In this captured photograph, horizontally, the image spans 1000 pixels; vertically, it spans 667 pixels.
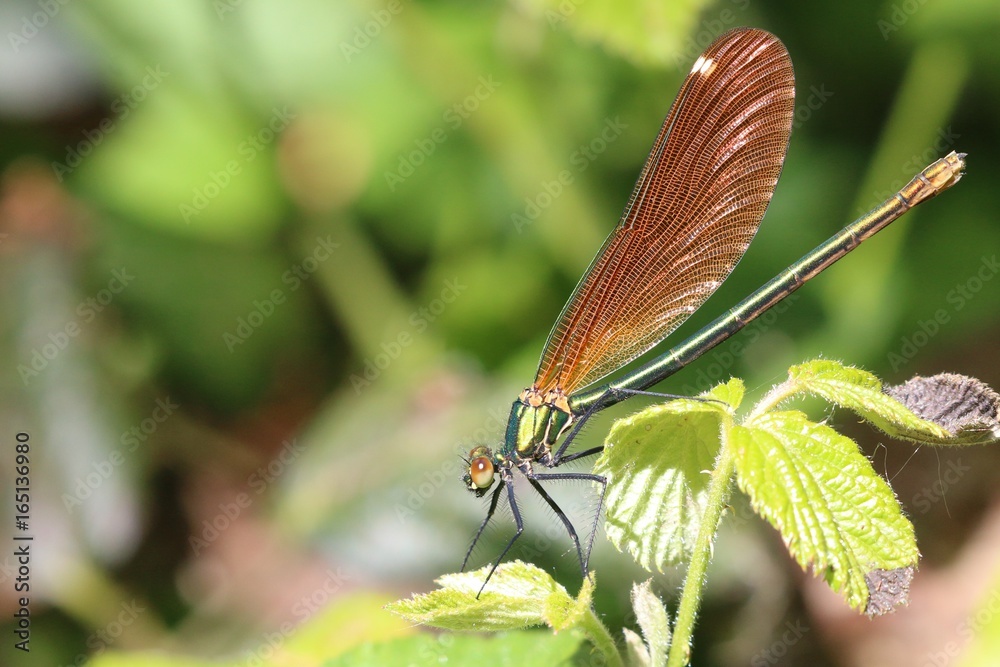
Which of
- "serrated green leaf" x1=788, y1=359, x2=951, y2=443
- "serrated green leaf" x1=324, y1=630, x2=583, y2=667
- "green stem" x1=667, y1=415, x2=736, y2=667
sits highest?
"serrated green leaf" x1=788, y1=359, x2=951, y2=443

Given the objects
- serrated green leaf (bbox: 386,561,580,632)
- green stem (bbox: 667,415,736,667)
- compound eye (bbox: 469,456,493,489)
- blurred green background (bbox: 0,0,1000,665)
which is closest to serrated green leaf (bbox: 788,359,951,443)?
green stem (bbox: 667,415,736,667)

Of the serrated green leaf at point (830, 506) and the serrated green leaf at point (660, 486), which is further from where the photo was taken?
the serrated green leaf at point (660, 486)

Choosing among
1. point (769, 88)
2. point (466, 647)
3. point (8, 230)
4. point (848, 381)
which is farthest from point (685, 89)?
point (8, 230)

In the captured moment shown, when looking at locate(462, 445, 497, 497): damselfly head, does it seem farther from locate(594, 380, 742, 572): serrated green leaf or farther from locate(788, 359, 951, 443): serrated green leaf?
locate(788, 359, 951, 443): serrated green leaf

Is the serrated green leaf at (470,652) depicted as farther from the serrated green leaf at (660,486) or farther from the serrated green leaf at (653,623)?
the serrated green leaf at (660,486)

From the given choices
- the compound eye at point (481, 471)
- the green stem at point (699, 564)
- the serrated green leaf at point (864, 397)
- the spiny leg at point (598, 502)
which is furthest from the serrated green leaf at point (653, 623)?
the compound eye at point (481, 471)
